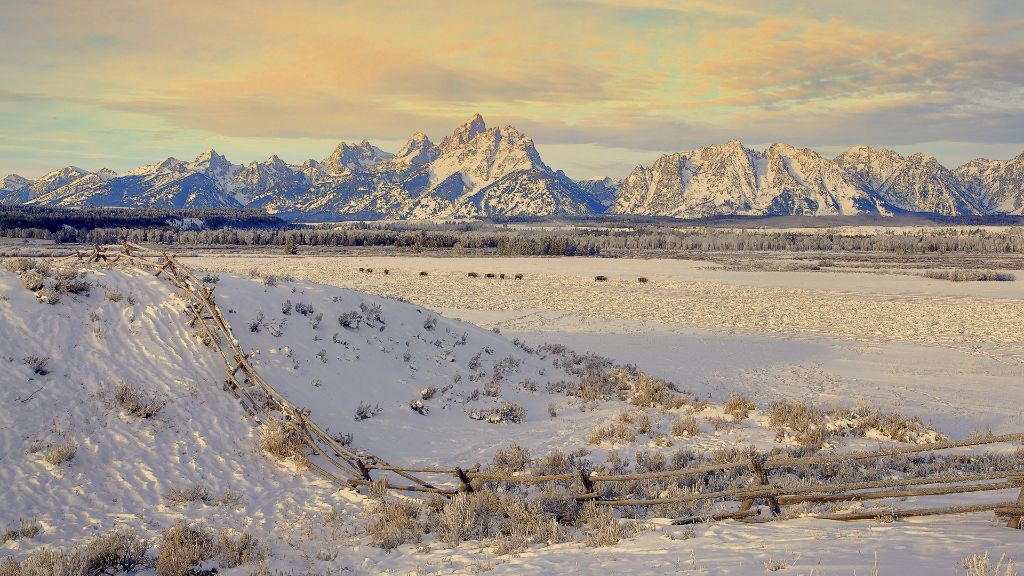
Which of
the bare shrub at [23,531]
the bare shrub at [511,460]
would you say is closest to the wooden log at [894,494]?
the bare shrub at [511,460]

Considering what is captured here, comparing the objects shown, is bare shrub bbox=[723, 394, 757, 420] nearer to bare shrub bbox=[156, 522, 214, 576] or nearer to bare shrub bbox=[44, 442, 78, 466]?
bare shrub bbox=[156, 522, 214, 576]

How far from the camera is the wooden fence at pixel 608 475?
279 inches

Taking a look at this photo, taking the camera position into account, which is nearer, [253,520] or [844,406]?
[253,520]

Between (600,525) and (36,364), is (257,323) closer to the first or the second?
(36,364)

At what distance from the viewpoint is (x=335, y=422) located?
38.9ft

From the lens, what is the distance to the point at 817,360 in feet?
80.5

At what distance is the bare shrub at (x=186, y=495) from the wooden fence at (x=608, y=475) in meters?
1.58

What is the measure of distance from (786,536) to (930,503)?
2.96 meters

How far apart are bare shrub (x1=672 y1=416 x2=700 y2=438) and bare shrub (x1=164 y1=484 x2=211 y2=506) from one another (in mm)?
8360

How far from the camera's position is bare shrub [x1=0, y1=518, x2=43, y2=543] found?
6980 millimetres

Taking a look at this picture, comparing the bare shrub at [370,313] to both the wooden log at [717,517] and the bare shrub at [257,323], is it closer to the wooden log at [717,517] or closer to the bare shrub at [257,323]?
the bare shrub at [257,323]

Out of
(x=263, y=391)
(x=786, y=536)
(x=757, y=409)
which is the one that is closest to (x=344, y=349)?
(x=263, y=391)

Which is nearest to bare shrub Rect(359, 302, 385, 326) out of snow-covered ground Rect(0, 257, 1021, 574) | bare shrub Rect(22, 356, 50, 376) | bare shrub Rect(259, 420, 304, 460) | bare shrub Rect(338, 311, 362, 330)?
snow-covered ground Rect(0, 257, 1021, 574)

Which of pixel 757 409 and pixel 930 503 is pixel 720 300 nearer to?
pixel 757 409
